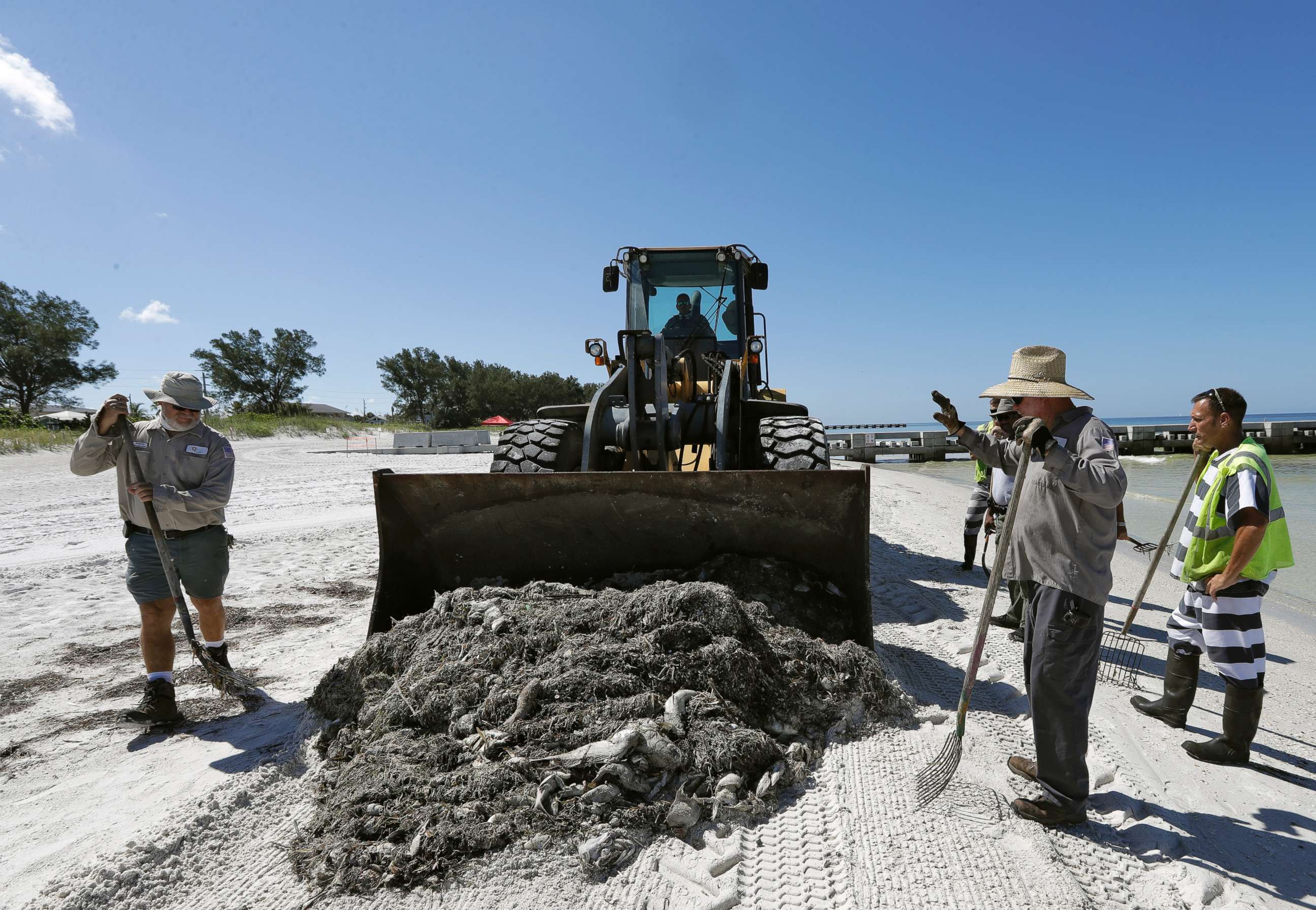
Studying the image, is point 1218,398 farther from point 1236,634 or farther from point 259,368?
point 259,368

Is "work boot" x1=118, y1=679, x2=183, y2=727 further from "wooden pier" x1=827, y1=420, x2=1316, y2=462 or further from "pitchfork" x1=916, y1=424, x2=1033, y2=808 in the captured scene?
"wooden pier" x1=827, y1=420, x2=1316, y2=462

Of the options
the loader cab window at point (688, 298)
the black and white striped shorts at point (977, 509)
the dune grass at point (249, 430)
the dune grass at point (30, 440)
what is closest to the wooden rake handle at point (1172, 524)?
the black and white striped shorts at point (977, 509)

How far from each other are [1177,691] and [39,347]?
158 feet

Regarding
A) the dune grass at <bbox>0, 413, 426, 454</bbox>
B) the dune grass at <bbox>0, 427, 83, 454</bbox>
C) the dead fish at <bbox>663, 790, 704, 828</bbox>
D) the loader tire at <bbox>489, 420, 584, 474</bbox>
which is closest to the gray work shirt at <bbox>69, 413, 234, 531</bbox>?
the loader tire at <bbox>489, 420, 584, 474</bbox>

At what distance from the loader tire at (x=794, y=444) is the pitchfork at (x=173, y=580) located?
3.28m

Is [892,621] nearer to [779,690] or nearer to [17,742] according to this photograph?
[779,690]

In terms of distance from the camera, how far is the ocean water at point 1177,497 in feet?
23.4

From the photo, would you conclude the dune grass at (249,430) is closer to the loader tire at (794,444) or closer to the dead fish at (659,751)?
the loader tire at (794,444)

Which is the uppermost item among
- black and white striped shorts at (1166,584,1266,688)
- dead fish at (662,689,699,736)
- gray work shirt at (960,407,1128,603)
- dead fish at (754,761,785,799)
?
gray work shirt at (960,407,1128,603)

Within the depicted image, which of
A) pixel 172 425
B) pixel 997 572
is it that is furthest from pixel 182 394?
pixel 997 572

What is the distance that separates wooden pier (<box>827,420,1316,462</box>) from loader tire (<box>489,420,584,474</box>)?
22.7 metres

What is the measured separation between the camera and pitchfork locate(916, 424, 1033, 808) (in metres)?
2.35

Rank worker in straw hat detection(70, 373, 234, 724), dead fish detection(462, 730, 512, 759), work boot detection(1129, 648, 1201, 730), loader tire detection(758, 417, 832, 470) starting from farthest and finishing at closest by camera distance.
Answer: loader tire detection(758, 417, 832, 470) < worker in straw hat detection(70, 373, 234, 724) < work boot detection(1129, 648, 1201, 730) < dead fish detection(462, 730, 512, 759)

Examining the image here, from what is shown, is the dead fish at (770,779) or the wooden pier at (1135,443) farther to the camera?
the wooden pier at (1135,443)
